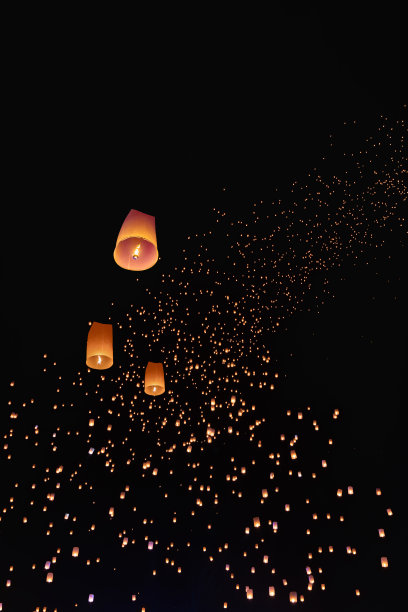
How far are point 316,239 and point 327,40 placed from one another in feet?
6.82

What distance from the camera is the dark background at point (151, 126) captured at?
4000 millimetres

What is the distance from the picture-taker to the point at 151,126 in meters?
4.43

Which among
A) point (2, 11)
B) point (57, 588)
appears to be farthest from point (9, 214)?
point (57, 588)

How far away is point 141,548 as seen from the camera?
7098mm

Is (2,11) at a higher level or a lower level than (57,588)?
higher

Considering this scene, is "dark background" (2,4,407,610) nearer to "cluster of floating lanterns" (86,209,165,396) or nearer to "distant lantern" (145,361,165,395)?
"distant lantern" (145,361,165,395)

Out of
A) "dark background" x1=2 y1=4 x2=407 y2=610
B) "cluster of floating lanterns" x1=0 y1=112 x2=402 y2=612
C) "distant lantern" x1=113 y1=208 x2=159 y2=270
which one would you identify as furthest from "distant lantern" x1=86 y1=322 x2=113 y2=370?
"cluster of floating lanterns" x1=0 y1=112 x2=402 y2=612

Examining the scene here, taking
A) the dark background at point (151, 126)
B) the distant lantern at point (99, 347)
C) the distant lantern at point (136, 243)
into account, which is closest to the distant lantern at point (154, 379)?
the distant lantern at point (99, 347)

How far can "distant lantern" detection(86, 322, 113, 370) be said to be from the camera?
351 centimetres

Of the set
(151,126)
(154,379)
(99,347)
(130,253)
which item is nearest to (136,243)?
(130,253)

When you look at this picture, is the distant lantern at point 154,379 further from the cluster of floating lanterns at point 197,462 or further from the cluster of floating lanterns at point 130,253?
the cluster of floating lanterns at point 197,462

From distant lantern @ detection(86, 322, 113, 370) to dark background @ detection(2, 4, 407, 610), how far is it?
64.1 inches

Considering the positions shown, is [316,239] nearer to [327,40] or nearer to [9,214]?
[327,40]

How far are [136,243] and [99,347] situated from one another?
34.2 inches
